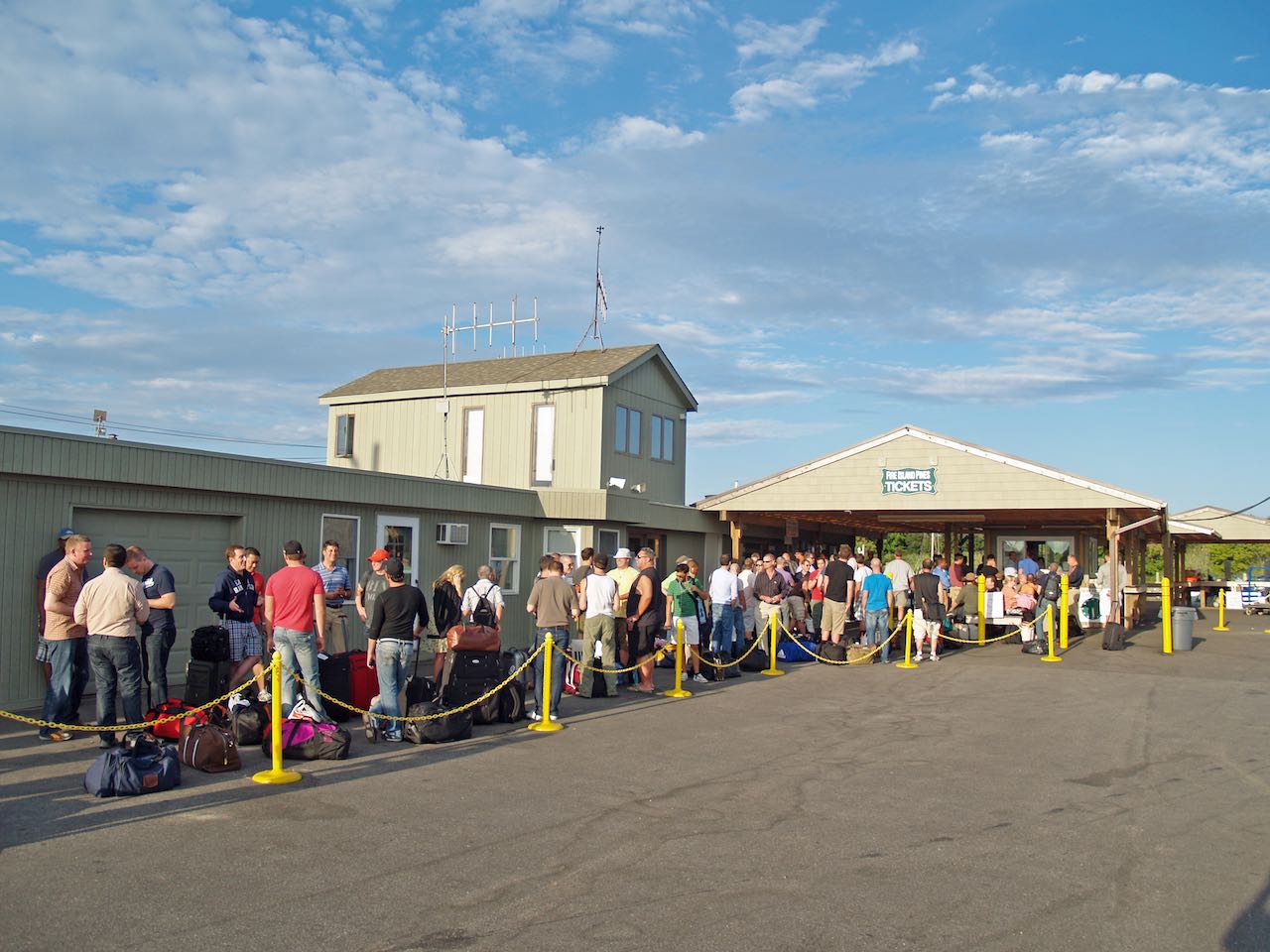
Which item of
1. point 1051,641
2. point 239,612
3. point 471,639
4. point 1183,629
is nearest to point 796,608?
point 1051,641

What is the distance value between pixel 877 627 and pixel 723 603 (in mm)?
3259

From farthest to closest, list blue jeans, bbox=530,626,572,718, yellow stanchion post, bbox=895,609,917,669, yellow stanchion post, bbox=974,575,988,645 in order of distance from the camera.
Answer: yellow stanchion post, bbox=974,575,988,645 < yellow stanchion post, bbox=895,609,917,669 < blue jeans, bbox=530,626,572,718

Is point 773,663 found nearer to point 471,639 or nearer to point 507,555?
point 507,555

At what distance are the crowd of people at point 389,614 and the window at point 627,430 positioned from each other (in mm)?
5363

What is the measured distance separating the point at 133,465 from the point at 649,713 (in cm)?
673

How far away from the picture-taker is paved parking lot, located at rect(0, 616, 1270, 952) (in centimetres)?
530

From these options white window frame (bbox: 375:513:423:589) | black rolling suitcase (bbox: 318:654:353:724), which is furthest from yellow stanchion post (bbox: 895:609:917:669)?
black rolling suitcase (bbox: 318:654:353:724)

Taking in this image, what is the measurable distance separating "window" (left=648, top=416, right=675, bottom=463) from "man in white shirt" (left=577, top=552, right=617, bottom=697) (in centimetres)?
1177

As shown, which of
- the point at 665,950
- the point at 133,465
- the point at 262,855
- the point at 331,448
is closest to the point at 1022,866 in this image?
the point at 665,950

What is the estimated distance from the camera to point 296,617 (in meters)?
9.61

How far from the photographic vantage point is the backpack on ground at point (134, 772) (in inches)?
300

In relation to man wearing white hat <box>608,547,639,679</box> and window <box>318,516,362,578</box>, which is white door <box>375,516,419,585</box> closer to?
window <box>318,516,362,578</box>

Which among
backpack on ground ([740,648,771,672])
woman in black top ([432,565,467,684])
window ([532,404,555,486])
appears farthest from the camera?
window ([532,404,555,486])

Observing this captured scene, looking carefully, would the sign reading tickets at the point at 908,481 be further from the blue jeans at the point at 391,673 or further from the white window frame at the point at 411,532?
the blue jeans at the point at 391,673
